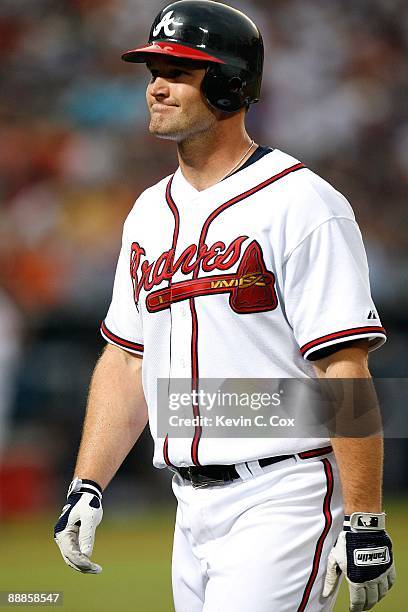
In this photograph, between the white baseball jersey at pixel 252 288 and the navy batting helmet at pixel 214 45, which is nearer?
the white baseball jersey at pixel 252 288

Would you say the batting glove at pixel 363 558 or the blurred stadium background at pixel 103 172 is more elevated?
the blurred stadium background at pixel 103 172

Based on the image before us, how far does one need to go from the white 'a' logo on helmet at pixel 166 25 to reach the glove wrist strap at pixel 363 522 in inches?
49.1

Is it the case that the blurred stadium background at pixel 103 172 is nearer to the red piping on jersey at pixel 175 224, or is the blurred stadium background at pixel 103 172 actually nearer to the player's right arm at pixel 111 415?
the player's right arm at pixel 111 415

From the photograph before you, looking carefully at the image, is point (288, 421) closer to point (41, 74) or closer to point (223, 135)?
point (223, 135)

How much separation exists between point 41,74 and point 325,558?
23.8 feet

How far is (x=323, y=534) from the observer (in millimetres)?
2365

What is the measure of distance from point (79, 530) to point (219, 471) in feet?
1.34

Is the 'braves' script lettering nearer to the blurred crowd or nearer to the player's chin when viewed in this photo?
the player's chin

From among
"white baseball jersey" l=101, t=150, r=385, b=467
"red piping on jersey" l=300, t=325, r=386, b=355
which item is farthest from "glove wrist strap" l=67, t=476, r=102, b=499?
"red piping on jersey" l=300, t=325, r=386, b=355

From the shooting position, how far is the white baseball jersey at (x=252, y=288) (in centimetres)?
236

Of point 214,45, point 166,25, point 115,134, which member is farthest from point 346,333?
point 115,134

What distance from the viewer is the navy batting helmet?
260 centimetres

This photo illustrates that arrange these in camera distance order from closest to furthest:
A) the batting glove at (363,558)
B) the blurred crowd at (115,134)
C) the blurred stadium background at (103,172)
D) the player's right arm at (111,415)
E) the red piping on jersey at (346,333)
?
the batting glove at (363,558)
the red piping on jersey at (346,333)
the player's right arm at (111,415)
the blurred stadium background at (103,172)
the blurred crowd at (115,134)

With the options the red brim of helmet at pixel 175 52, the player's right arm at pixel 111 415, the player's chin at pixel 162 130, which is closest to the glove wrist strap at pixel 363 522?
the player's right arm at pixel 111 415
